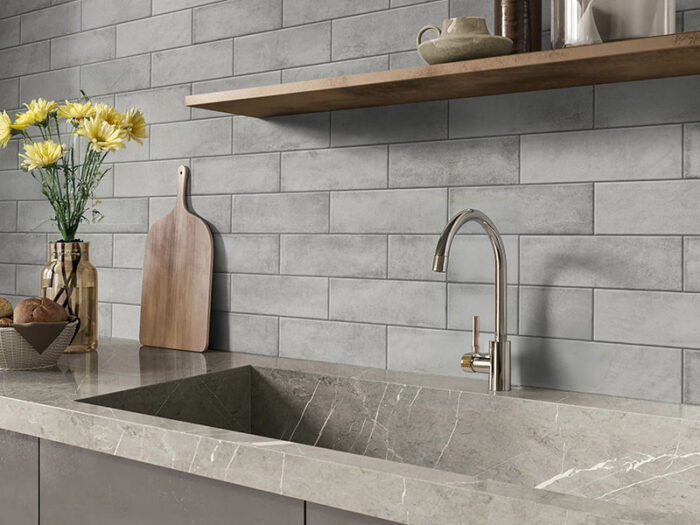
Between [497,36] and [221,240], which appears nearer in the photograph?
[497,36]

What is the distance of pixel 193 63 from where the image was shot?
77.0 inches

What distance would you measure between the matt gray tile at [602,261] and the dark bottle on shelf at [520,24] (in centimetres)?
36

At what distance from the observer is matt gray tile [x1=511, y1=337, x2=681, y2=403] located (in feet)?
4.30

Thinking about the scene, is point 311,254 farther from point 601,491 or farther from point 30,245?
point 30,245

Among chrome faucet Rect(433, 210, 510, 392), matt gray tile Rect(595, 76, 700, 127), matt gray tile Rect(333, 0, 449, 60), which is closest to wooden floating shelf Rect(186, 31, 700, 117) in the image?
matt gray tile Rect(595, 76, 700, 127)

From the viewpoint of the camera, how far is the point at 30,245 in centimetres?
234

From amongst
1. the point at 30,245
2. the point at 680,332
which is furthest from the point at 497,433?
the point at 30,245

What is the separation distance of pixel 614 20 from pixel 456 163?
0.43 metres

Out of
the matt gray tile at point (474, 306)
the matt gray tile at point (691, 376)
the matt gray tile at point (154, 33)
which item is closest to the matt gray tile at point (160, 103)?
the matt gray tile at point (154, 33)

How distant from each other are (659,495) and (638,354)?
258 millimetres

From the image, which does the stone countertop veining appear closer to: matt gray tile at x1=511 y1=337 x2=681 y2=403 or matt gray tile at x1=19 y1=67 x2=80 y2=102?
matt gray tile at x1=511 y1=337 x2=681 y2=403

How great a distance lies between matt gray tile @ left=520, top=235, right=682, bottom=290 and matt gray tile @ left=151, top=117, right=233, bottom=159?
33.1 inches

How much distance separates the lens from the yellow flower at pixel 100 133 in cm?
177

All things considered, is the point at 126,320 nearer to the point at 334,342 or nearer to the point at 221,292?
the point at 221,292
